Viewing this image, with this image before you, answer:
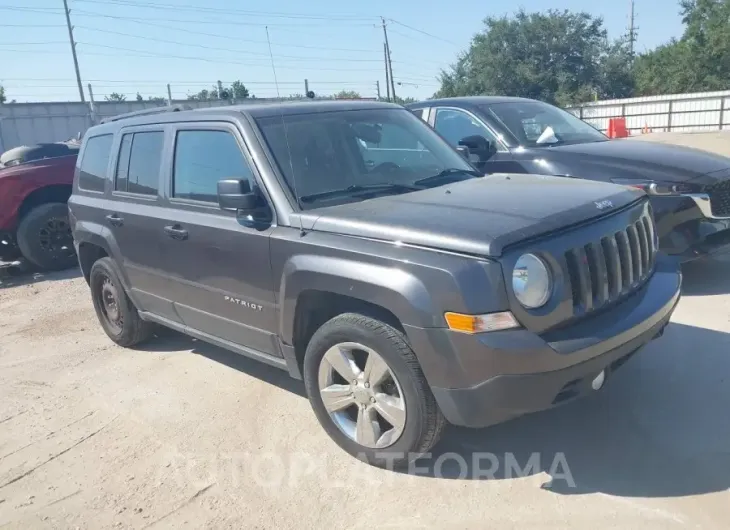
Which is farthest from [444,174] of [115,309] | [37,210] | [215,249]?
[37,210]

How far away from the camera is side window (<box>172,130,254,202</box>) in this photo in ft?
13.3

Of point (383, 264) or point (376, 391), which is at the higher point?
point (383, 264)

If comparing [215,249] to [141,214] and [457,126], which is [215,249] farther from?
[457,126]

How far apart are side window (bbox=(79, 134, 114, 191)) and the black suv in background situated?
129 inches

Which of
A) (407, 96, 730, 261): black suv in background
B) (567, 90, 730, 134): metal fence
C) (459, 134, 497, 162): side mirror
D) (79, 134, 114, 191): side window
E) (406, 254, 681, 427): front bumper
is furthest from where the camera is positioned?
(567, 90, 730, 134): metal fence

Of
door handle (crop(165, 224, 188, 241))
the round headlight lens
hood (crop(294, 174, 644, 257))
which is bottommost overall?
the round headlight lens

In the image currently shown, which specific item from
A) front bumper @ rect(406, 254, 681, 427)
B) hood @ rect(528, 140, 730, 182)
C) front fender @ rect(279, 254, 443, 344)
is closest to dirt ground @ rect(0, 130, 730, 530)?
front bumper @ rect(406, 254, 681, 427)

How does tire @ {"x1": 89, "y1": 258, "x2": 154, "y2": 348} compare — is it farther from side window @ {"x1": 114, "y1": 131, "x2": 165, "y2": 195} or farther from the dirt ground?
side window @ {"x1": 114, "y1": 131, "x2": 165, "y2": 195}

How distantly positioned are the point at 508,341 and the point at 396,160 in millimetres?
1791

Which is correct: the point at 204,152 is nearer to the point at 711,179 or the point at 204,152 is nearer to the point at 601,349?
the point at 601,349

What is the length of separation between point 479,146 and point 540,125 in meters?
1.00

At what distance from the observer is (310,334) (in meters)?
3.76

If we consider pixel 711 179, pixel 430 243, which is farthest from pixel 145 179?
pixel 711 179

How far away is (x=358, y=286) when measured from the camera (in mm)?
3199
